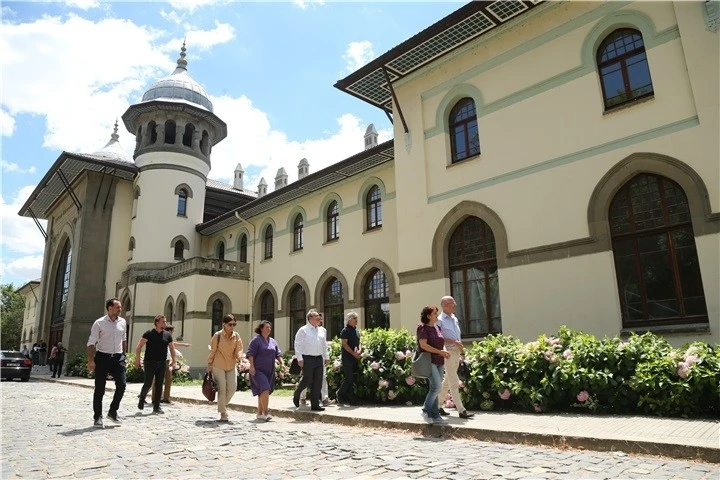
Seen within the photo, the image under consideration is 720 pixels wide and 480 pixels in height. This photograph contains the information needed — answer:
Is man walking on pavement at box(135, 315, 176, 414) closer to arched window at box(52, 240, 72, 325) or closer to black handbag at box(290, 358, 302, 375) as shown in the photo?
black handbag at box(290, 358, 302, 375)

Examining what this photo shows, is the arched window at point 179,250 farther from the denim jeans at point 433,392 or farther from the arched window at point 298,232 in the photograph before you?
the denim jeans at point 433,392

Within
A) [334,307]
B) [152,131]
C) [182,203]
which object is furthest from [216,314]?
[152,131]

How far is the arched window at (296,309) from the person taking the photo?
71.2 feet

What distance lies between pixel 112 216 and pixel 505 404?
27.4 m

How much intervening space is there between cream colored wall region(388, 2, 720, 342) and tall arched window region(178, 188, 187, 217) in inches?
725

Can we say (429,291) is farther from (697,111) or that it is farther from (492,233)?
(697,111)

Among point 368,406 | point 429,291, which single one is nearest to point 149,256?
point 429,291

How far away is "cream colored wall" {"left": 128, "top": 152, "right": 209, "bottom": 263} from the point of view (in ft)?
91.5

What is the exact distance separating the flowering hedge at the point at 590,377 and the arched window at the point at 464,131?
596cm

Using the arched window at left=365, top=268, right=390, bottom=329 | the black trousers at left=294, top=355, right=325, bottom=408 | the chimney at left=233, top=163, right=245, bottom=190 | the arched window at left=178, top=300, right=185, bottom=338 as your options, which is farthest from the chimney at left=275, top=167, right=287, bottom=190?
the black trousers at left=294, top=355, right=325, bottom=408

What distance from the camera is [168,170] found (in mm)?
28547

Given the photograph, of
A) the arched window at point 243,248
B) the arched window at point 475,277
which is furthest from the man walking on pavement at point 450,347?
the arched window at point 243,248

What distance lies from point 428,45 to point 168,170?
788 inches

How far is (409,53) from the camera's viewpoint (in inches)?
539
